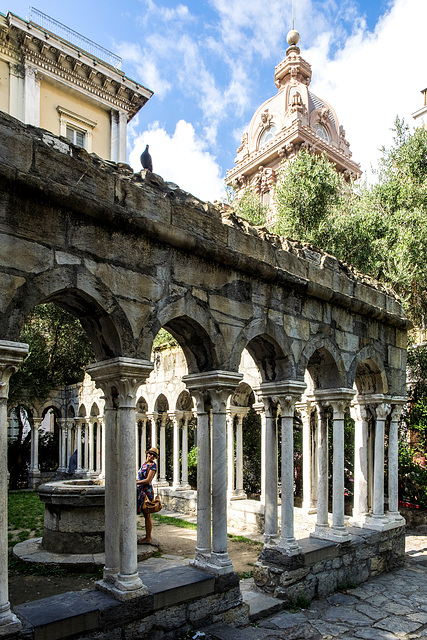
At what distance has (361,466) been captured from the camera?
27.1 ft

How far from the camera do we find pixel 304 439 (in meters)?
9.77

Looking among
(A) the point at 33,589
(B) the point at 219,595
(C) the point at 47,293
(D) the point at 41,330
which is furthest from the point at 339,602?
(D) the point at 41,330

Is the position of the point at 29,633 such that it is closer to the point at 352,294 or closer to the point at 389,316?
the point at 352,294

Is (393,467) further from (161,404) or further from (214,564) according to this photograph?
(161,404)

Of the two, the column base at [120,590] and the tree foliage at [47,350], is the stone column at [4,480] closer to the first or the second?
the column base at [120,590]

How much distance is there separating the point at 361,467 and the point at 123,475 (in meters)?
4.91

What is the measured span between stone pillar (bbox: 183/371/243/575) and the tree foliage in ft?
43.3

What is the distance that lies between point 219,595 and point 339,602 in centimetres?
196

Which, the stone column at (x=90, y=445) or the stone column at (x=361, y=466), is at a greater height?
the stone column at (x=361, y=466)

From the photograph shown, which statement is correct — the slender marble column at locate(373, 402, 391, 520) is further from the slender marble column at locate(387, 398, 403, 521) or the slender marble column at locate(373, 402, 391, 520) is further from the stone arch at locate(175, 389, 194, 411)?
the stone arch at locate(175, 389, 194, 411)

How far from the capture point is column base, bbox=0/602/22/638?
3.54m

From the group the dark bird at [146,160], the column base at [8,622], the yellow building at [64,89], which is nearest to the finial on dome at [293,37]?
the yellow building at [64,89]

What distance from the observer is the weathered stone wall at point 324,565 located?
6008mm

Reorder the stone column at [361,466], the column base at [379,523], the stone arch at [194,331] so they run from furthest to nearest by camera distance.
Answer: the stone column at [361,466] → the column base at [379,523] → the stone arch at [194,331]
